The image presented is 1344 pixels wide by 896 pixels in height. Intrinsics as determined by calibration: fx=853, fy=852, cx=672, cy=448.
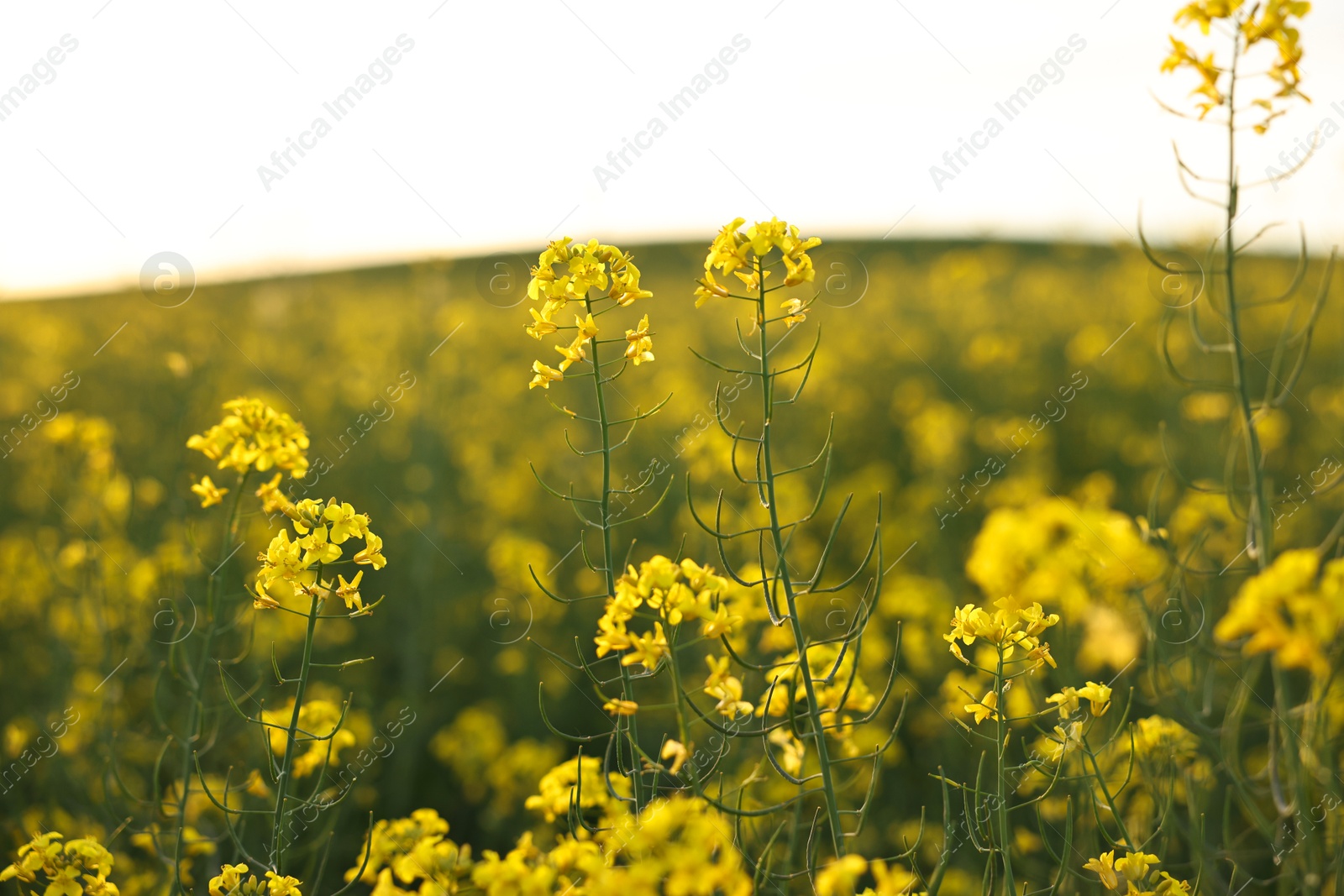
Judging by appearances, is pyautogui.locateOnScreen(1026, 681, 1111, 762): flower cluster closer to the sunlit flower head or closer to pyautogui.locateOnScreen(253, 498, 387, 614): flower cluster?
the sunlit flower head

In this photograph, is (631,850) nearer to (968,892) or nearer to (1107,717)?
(968,892)

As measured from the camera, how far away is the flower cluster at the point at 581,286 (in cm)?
195

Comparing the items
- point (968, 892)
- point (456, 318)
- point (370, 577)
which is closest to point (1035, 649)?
point (968, 892)

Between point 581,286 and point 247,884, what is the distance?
157 cm

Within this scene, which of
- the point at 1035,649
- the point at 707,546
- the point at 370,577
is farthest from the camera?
the point at 370,577

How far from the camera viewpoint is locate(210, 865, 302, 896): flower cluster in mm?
1852

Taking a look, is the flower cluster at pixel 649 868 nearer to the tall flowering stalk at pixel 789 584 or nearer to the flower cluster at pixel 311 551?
the tall flowering stalk at pixel 789 584

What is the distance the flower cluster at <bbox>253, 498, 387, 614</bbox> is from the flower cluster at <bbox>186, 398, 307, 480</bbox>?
44 cm

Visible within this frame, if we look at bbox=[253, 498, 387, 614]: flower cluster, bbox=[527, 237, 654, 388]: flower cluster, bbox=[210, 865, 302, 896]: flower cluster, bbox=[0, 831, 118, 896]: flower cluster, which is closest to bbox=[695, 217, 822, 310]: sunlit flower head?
bbox=[527, 237, 654, 388]: flower cluster

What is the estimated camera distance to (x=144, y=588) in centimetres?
373

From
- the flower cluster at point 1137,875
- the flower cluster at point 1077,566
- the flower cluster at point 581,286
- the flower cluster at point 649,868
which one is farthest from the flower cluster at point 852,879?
the flower cluster at point 1077,566

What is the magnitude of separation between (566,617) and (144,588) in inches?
103

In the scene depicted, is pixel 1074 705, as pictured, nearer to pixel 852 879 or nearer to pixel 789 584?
pixel 789 584

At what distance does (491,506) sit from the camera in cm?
713
